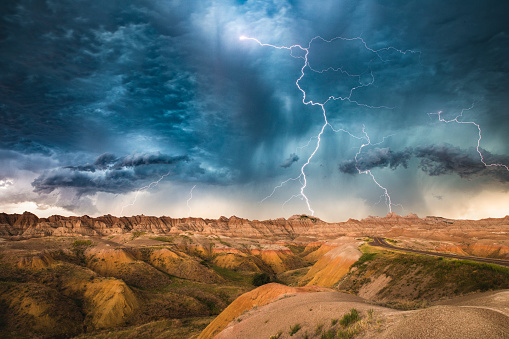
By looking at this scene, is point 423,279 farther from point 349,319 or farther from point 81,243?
point 81,243

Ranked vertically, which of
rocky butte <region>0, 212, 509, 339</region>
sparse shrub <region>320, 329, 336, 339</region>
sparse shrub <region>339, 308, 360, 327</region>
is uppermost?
sparse shrub <region>339, 308, 360, 327</region>

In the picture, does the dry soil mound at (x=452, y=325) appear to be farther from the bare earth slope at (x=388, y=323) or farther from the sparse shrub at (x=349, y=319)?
the sparse shrub at (x=349, y=319)

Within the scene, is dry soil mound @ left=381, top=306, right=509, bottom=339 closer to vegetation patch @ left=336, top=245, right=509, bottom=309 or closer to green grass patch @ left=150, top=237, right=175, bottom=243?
vegetation patch @ left=336, top=245, right=509, bottom=309

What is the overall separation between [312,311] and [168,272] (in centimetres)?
8111

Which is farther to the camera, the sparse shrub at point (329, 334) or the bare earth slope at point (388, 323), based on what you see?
the sparse shrub at point (329, 334)

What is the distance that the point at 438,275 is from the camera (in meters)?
31.3

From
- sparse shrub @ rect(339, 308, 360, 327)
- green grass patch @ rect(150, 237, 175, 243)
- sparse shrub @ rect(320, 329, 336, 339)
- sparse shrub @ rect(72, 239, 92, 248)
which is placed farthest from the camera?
green grass patch @ rect(150, 237, 175, 243)

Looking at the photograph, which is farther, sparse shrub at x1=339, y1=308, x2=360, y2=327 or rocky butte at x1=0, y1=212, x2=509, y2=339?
sparse shrub at x1=339, y1=308, x2=360, y2=327

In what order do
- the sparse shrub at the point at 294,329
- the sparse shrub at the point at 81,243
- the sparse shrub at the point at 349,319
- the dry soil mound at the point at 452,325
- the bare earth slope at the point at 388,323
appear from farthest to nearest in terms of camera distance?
the sparse shrub at the point at 81,243, the sparse shrub at the point at 294,329, the sparse shrub at the point at 349,319, the bare earth slope at the point at 388,323, the dry soil mound at the point at 452,325

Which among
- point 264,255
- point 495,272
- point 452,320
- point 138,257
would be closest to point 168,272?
point 138,257

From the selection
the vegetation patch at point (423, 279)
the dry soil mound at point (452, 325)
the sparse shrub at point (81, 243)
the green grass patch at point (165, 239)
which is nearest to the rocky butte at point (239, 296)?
the dry soil mound at point (452, 325)

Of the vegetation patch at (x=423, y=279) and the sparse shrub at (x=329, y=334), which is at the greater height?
the sparse shrub at (x=329, y=334)

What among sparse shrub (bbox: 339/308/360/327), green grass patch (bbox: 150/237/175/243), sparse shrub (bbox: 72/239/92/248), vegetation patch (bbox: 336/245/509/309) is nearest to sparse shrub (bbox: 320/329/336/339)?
sparse shrub (bbox: 339/308/360/327)

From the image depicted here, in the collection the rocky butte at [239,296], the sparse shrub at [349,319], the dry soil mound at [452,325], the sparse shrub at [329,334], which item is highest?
the dry soil mound at [452,325]
